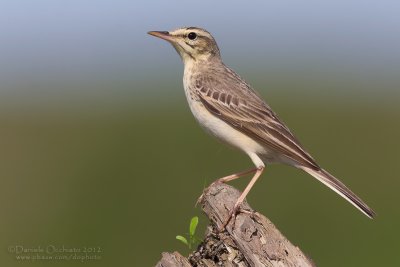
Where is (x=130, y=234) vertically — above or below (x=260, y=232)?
below

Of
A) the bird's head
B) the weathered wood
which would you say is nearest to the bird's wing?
the bird's head

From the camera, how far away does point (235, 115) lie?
11.9 metres

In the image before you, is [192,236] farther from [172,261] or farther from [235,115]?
[235,115]

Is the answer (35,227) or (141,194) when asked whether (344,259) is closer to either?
(141,194)

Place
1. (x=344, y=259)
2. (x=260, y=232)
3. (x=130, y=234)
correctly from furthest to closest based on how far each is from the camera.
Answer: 1. (x=130, y=234)
2. (x=344, y=259)
3. (x=260, y=232)

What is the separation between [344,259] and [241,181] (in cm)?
313

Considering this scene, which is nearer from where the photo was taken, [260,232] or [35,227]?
[260,232]

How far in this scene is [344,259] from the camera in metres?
17.7

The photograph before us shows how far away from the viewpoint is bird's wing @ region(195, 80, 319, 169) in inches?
451

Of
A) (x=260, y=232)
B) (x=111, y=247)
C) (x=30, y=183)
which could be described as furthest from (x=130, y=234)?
(x=260, y=232)

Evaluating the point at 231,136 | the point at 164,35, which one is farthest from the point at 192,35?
the point at 231,136

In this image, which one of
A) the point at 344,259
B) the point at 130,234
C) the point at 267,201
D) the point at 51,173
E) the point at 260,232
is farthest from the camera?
the point at 51,173

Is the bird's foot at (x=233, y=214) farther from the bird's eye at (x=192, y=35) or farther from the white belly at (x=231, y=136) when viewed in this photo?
the bird's eye at (x=192, y=35)

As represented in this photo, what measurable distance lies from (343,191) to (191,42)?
2978 mm
